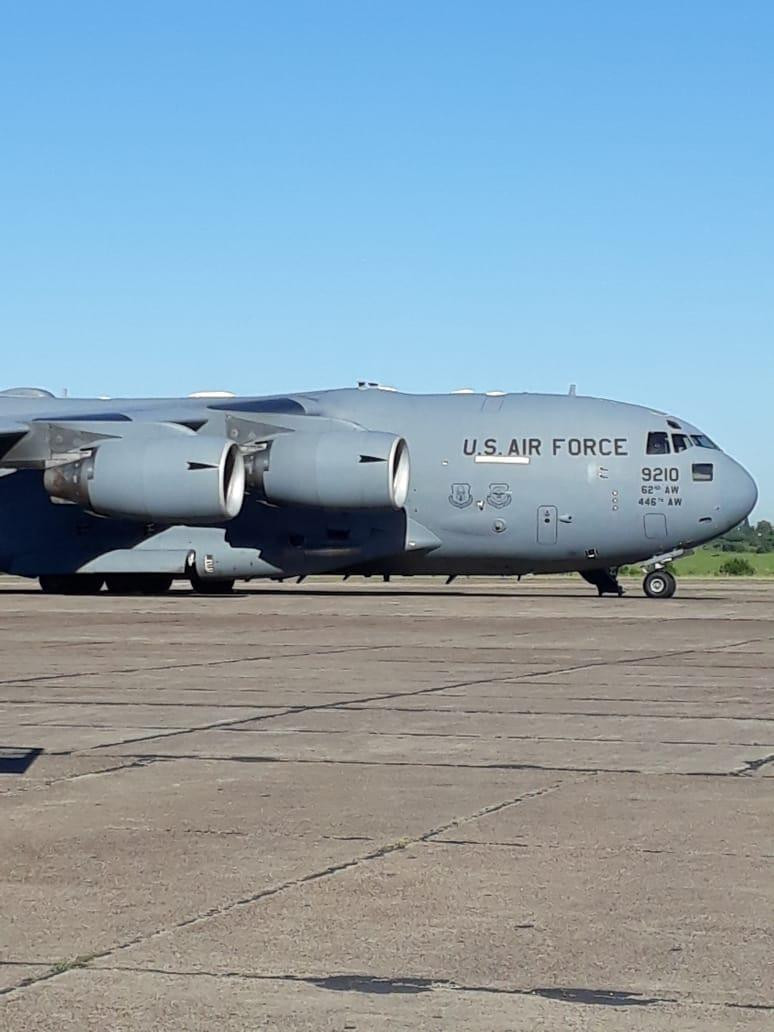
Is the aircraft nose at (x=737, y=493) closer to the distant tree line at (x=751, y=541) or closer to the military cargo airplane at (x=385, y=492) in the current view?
the military cargo airplane at (x=385, y=492)

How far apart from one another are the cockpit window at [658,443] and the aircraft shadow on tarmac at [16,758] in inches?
824

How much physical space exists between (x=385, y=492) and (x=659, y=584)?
5913mm

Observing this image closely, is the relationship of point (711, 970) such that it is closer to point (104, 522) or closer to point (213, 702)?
point (213, 702)

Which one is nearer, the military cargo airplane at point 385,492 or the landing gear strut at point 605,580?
the military cargo airplane at point 385,492

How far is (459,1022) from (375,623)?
17.9 m

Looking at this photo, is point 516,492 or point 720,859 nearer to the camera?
point 720,859

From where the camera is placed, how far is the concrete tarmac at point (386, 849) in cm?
471

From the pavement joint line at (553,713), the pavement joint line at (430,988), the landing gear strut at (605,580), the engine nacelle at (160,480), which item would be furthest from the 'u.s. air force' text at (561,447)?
the pavement joint line at (430,988)

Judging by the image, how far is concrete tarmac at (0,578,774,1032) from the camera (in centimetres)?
471

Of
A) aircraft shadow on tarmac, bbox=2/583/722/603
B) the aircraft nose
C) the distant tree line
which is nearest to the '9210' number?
the aircraft nose

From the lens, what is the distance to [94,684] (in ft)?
45.0

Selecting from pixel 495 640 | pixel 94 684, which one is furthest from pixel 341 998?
pixel 495 640

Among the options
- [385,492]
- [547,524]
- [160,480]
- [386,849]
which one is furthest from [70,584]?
[386,849]

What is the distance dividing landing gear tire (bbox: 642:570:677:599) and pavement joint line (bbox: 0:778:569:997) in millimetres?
22853
